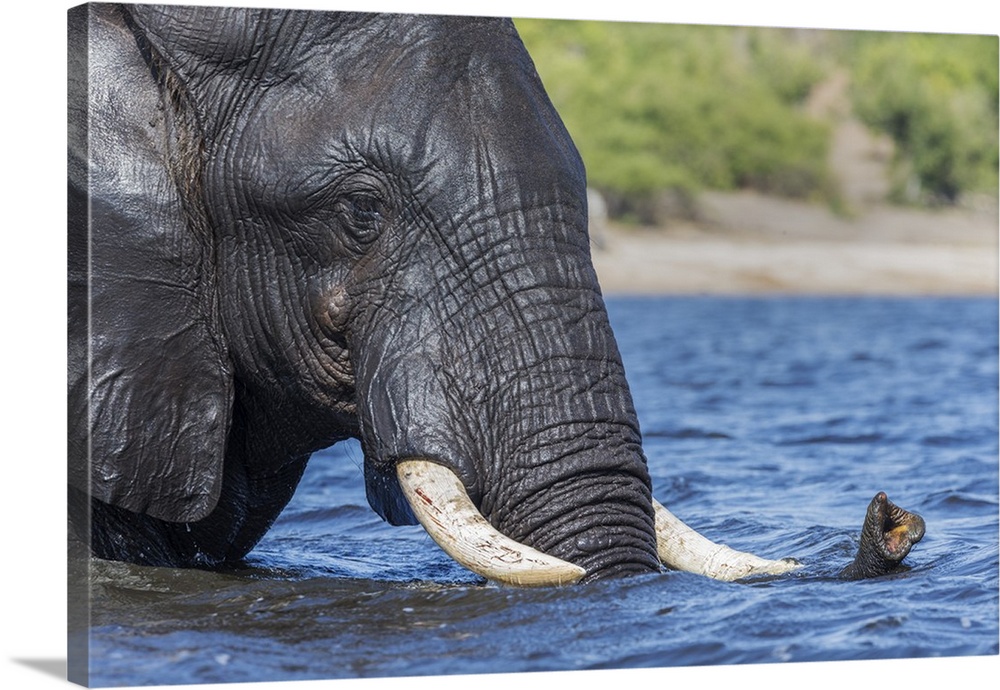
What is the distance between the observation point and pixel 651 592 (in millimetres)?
6305

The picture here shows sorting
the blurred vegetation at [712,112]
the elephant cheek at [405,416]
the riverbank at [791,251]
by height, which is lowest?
the elephant cheek at [405,416]

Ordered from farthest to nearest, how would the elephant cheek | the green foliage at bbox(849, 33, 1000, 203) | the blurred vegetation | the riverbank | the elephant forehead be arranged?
the riverbank → the blurred vegetation → the green foliage at bbox(849, 33, 1000, 203) → the elephant forehead → the elephant cheek

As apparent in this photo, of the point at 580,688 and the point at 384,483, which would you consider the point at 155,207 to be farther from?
the point at 580,688

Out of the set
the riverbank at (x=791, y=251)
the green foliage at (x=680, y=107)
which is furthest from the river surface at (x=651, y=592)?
the green foliage at (x=680, y=107)

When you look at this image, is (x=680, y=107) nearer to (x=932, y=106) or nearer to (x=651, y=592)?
(x=932, y=106)

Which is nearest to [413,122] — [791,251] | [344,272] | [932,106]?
[344,272]

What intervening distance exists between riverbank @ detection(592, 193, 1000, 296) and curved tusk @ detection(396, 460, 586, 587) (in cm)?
1922

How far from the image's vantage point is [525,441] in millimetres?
5996

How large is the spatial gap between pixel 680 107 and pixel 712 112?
1.95 metres

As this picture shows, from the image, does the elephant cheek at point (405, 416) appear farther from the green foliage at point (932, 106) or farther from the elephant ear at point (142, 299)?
the green foliage at point (932, 106)

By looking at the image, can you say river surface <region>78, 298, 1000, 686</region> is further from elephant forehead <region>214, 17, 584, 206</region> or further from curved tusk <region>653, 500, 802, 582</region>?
elephant forehead <region>214, 17, 584, 206</region>

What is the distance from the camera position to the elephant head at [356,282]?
6.00m

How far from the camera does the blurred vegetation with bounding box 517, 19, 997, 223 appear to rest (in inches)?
939

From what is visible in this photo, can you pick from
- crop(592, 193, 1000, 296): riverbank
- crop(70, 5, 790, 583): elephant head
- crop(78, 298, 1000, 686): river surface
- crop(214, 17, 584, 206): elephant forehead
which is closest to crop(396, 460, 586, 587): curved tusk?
crop(70, 5, 790, 583): elephant head
